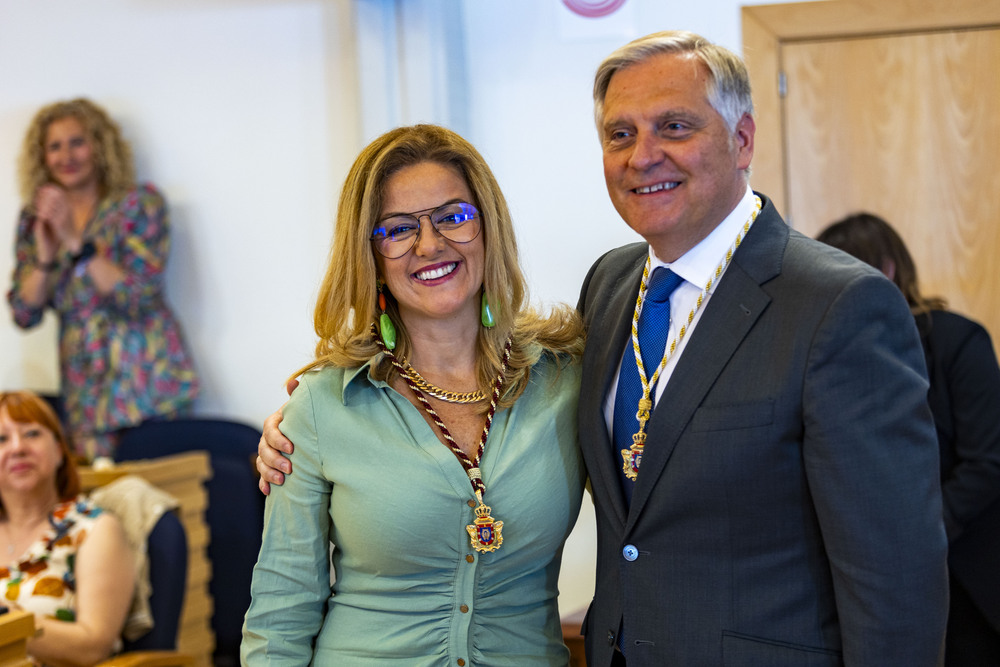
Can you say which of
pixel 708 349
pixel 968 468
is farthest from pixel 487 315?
pixel 968 468

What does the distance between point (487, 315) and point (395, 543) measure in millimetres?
474

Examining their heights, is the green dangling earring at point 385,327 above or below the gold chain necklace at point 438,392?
above

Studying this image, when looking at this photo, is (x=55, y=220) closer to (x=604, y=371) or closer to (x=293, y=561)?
(x=293, y=561)

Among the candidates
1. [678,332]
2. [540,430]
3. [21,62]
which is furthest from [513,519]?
[21,62]

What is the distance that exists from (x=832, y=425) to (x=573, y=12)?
10.0ft

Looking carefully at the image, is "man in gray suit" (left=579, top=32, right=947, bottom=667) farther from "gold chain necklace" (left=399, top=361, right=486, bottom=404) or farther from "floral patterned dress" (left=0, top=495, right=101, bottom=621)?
"floral patterned dress" (left=0, top=495, right=101, bottom=621)

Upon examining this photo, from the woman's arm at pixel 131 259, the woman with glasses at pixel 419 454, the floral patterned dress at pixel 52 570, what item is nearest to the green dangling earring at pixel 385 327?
the woman with glasses at pixel 419 454

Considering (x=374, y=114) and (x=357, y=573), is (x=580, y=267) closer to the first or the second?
(x=374, y=114)

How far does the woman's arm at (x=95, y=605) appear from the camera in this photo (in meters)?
2.81

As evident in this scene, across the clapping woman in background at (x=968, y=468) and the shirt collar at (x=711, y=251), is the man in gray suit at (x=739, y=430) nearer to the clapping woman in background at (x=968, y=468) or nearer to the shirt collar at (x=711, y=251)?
the shirt collar at (x=711, y=251)

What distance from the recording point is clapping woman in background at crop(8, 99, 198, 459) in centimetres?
468

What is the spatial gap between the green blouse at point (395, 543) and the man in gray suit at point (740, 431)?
13cm

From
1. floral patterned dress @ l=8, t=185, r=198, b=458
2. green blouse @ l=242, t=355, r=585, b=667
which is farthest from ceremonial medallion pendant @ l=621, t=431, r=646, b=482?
floral patterned dress @ l=8, t=185, r=198, b=458

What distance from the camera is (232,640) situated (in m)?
4.02
